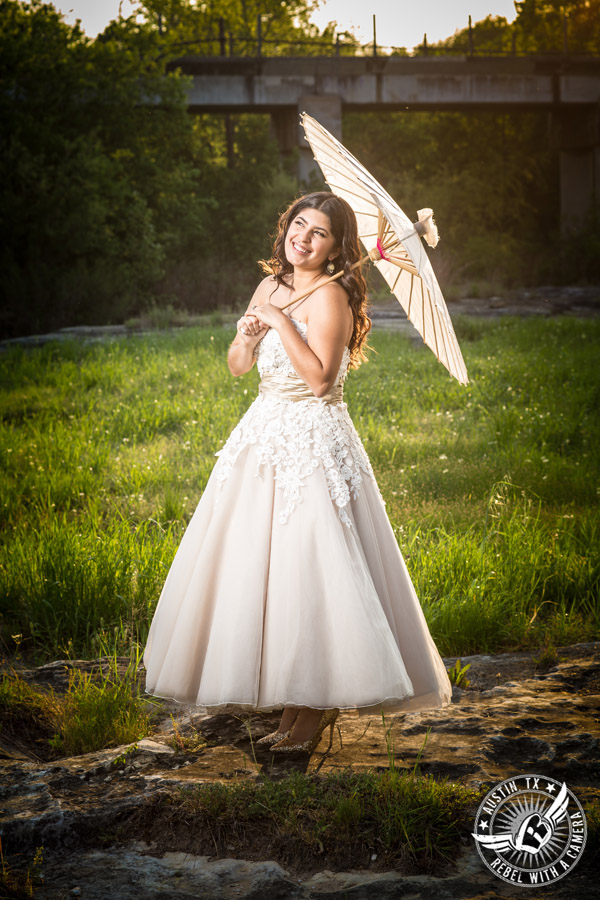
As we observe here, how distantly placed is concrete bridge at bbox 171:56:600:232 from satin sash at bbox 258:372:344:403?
2141cm

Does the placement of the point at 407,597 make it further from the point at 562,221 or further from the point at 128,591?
the point at 562,221

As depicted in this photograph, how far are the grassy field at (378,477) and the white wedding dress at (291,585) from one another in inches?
52.5

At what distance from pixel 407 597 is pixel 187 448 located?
485 centimetres

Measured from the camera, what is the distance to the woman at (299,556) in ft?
10.4

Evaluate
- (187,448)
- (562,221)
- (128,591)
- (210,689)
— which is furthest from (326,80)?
(210,689)

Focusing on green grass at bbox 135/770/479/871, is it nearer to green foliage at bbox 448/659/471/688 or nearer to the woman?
the woman

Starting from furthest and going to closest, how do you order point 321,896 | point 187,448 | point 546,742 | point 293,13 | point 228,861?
point 293,13, point 187,448, point 546,742, point 228,861, point 321,896

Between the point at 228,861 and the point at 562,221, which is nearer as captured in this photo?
the point at 228,861

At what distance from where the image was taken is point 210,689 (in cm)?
325

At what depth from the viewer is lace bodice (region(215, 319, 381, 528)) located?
11.0 feet

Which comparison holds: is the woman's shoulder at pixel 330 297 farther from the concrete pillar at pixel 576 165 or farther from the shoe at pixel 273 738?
the concrete pillar at pixel 576 165

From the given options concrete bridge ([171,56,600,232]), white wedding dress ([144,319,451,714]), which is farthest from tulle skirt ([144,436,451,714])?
concrete bridge ([171,56,600,232])

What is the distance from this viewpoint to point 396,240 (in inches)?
148

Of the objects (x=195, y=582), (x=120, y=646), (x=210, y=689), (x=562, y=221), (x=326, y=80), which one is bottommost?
(x=120, y=646)
